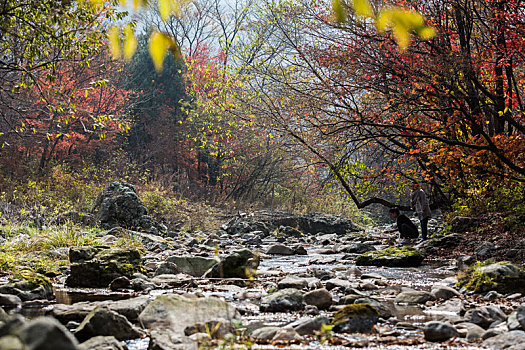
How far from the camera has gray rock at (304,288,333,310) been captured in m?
4.23

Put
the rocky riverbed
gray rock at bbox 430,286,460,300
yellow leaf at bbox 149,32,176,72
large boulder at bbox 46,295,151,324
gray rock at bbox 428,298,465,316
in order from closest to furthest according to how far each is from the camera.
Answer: yellow leaf at bbox 149,32,176,72 → the rocky riverbed → large boulder at bbox 46,295,151,324 → gray rock at bbox 428,298,465,316 → gray rock at bbox 430,286,460,300

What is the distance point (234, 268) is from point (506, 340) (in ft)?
12.9

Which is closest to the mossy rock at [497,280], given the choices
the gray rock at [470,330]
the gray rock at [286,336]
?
the gray rock at [470,330]

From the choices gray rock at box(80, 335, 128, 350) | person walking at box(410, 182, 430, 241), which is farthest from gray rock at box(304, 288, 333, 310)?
person walking at box(410, 182, 430, 241)

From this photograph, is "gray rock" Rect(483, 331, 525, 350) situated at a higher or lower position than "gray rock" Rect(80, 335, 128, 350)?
lower

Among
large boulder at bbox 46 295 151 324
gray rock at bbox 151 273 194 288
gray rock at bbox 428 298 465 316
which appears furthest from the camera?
gray rock at bbox 151 273 194 288

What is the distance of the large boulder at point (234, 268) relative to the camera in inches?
245

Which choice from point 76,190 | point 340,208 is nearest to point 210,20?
point 340,208

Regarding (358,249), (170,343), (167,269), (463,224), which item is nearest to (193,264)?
(167,269)

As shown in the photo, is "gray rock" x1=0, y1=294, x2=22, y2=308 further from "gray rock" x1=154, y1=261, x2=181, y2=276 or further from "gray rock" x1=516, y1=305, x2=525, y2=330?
"gray rock" x1=516, y1=305, x2=525, y2=330

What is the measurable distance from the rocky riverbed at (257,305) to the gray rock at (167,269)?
0.01m

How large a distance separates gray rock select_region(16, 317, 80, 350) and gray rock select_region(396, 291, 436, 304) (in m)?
3.80

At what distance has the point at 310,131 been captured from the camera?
10891 mm

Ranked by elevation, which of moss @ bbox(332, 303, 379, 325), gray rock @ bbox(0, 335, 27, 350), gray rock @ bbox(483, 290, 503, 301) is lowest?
gray rock @ bbox(483, 290, 503, 301)
